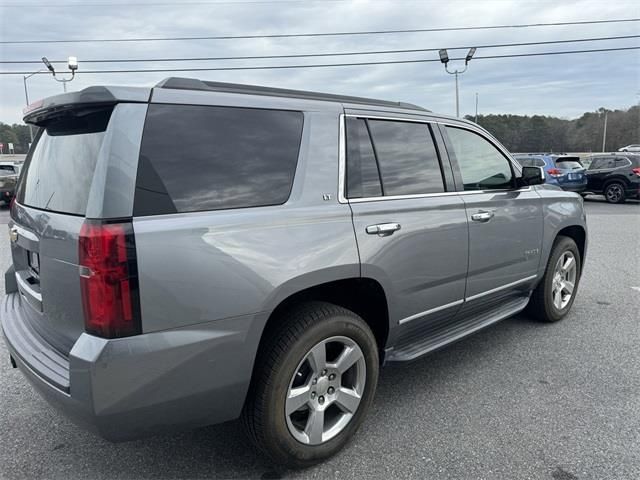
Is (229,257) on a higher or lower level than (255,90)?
lower

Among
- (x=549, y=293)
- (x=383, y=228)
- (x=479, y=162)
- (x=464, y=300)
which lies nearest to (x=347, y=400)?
(x=383, y=228)

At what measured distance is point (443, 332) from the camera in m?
3.44

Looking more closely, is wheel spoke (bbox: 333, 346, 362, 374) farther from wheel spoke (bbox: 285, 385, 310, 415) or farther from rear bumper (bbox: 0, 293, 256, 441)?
rear bumper (bbox: 0, 293, 256, 441)

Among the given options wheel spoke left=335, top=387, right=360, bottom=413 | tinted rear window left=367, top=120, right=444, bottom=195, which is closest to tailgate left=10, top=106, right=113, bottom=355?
wheel spoke left=335, top=387, right=360, bottom=413

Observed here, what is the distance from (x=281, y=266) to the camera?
226 cm

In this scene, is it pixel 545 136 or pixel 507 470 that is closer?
pixel 507 470

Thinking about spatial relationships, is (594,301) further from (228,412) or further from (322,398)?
(228,412)

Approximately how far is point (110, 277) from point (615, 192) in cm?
1835

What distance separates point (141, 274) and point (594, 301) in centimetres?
506

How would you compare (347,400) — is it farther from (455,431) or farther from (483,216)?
(483,216)

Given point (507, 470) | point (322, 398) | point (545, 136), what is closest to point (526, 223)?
point (507, 470)

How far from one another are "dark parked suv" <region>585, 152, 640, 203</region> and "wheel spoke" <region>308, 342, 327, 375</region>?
676 inches

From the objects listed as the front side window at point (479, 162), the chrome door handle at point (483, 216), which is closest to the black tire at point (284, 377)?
the chrome door handle at point (483, 216)

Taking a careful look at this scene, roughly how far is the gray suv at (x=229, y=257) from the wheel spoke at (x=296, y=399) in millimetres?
13
